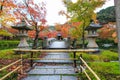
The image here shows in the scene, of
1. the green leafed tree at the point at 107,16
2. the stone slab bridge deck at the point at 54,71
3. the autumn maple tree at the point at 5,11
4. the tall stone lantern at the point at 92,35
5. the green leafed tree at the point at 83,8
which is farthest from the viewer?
the green leafed tree at the point at 107,16

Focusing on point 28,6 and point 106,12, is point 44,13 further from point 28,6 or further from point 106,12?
point 106,12

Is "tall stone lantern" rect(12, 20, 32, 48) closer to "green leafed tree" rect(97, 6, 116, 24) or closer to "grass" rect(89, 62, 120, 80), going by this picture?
"grass" rect(89, 62, 120, 80)

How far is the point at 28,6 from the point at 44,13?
3428 mm

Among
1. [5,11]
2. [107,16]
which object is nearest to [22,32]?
[5,11]

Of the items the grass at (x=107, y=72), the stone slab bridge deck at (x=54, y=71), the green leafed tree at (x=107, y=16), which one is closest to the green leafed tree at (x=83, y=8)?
the stone slab bridge deck at (x=54, y=71)

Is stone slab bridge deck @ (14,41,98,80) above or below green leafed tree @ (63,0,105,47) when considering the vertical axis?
below

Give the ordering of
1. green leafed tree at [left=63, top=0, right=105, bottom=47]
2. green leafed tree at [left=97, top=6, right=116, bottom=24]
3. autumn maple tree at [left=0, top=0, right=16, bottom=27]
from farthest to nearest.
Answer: green leafed tree at [left=97, top=6, right=116, bottom=24] → green leafed tree at [left=63, top=0, right=105, bottom=47] → autumn maple tree at [left=0, top=0, right=16, bottom=27]

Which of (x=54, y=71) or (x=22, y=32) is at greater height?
(x=22, y=32)

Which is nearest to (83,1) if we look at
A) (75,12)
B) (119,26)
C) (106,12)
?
(75,12)

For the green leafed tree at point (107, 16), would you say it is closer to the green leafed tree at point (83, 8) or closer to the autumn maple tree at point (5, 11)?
the green leafed tree at point (83, 8)

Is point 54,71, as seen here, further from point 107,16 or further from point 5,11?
point 107,16

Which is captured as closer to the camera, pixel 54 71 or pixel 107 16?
pixel 54 71

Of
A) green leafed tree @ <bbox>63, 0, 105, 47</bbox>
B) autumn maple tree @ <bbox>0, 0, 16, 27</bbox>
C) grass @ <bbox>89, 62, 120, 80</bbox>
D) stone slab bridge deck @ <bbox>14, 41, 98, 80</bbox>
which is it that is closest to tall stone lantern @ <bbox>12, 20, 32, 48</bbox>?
autumn maple tree @ <bbox>0, 0, 16, 27</bbox>

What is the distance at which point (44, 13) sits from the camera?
28422 mm
